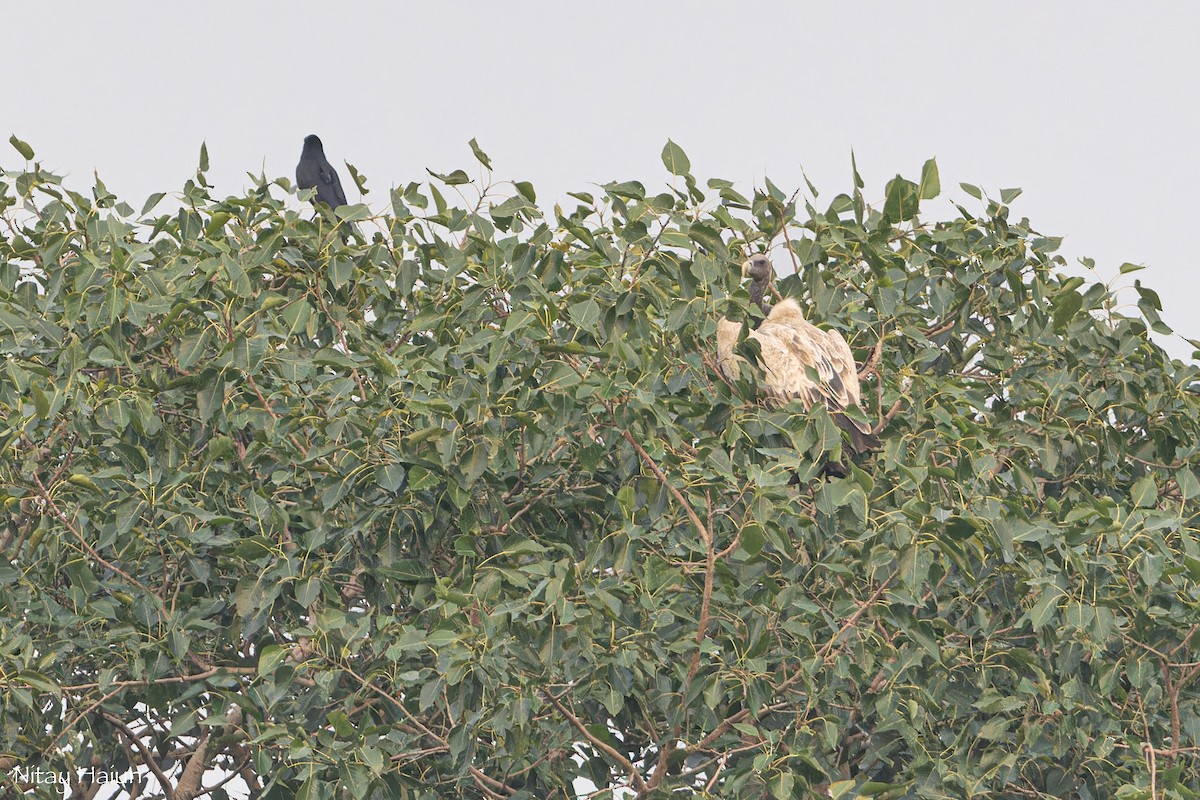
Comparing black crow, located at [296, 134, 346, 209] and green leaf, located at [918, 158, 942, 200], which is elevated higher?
green leaf, located at [918, 158, 942, 200]

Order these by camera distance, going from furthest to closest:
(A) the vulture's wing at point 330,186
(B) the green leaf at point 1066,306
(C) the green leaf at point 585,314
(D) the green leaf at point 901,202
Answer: (A) the vulture's wing at point 330,186
(D) the green leaf at point 901,202
(B) the green leaf at point 1066,306
(C) the green leaf at point 585,314

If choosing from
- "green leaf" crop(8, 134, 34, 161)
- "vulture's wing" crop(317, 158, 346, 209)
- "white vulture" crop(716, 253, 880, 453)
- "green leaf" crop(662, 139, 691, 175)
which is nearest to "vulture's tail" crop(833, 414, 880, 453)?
"white vulture" crop(716, 253, 880, 453)

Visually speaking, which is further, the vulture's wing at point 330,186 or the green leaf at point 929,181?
the vulture's wing at point 330,186

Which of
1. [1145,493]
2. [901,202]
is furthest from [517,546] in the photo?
[901,202]

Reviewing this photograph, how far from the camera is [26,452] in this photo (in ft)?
21.1

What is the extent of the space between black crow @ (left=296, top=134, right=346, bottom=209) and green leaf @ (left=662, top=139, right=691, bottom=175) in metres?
5.25

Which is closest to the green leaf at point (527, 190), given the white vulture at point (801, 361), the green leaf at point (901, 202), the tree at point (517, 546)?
the tree at point (517, 546)

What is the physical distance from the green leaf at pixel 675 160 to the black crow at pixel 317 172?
525 cm

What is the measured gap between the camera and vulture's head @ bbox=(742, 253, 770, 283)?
7879 mm

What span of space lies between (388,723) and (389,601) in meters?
0.51

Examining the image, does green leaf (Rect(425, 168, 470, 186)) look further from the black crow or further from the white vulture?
the black crow

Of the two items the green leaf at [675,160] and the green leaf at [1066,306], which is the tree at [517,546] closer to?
the green leaf at [675,160]

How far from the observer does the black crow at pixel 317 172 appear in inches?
458

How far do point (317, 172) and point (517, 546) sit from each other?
263 inches
